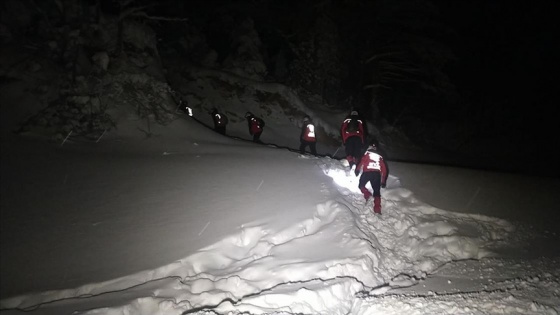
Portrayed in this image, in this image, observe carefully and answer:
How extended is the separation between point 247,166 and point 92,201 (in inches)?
150

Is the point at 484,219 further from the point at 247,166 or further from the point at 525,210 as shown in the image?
the point at 247,166

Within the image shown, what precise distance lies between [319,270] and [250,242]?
1356 millimetres

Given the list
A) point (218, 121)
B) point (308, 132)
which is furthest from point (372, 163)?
point (218, 121)

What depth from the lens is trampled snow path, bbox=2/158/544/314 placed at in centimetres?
432

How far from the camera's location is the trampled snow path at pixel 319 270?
14.2ft

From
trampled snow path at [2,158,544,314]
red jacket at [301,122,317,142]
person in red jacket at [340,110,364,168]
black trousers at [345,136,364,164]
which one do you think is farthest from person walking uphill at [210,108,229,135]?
trampled snow path at [2,158,544,314]

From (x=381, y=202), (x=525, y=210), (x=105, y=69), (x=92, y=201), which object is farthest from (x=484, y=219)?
(x=105, y=69)

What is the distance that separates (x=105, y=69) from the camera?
40.1 ft

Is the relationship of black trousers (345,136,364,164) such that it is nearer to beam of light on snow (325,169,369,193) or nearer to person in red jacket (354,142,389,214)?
beam of light on snow (325,169,369,193)

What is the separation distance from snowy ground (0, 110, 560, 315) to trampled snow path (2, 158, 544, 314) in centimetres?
2

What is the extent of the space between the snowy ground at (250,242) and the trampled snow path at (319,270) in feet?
0.07

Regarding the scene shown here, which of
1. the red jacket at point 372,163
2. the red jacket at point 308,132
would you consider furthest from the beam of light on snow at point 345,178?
the red jacket at point 308,132

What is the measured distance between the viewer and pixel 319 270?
5.01 meters

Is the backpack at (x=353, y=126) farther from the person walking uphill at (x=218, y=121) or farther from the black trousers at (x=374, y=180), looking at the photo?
the person walking uphill at (x=218, y=121)
